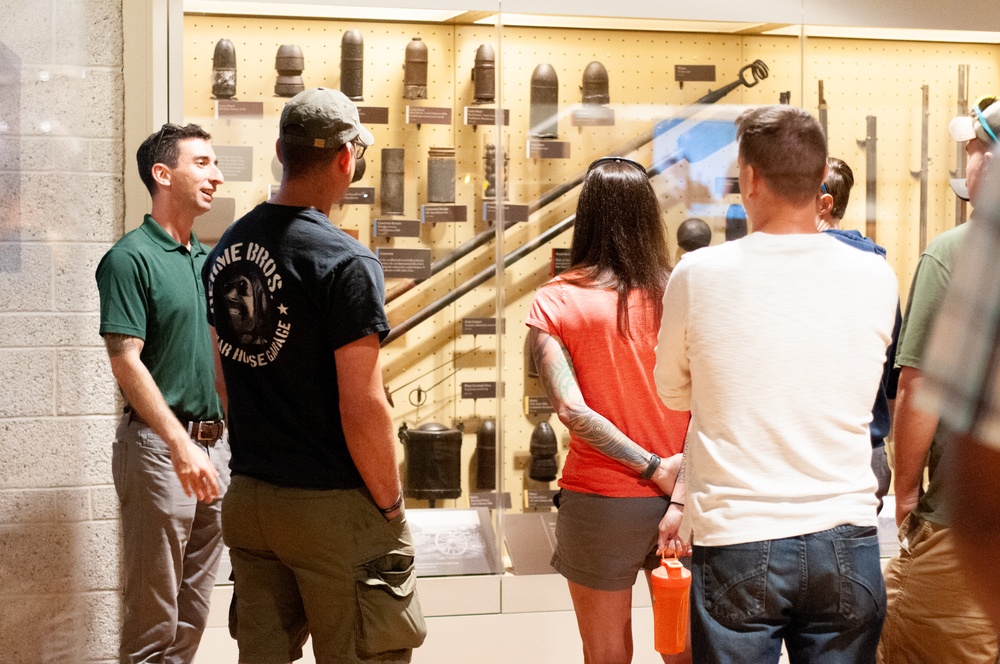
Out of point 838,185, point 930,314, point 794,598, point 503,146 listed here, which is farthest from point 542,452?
point 794,598

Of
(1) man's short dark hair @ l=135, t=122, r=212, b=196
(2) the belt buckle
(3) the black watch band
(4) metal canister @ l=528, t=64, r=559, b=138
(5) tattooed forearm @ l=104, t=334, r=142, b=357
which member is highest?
(4) metal canister @ l=528, t=64, r=559, b=138

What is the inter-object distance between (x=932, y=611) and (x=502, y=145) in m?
2.37

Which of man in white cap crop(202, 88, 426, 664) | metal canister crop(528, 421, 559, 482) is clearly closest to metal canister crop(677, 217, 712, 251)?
metal canister crop(528, 421, 559, 482)

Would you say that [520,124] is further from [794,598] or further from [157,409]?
[794,598]

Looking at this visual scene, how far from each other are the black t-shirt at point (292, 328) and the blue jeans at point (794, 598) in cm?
75

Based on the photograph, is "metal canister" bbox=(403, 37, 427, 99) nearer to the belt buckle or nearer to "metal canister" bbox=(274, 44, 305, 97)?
"metal canister" bbox=(274, 44, 305, 97)

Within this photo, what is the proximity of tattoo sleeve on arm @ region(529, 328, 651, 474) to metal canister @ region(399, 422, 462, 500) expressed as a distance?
1.74 meters

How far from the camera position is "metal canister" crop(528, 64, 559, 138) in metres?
4.04

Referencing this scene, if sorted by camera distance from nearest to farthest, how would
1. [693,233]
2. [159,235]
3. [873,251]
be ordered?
1. [873,251]
2. [159,235]
3. [693,233]

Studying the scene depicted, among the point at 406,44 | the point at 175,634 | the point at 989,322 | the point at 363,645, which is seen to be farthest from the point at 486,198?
the point at 989,322

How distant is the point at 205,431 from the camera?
9.76ft

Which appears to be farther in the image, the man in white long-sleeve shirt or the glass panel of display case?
the glass panel of display case

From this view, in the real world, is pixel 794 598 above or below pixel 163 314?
below

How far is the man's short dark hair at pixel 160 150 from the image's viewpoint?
10.2ft
